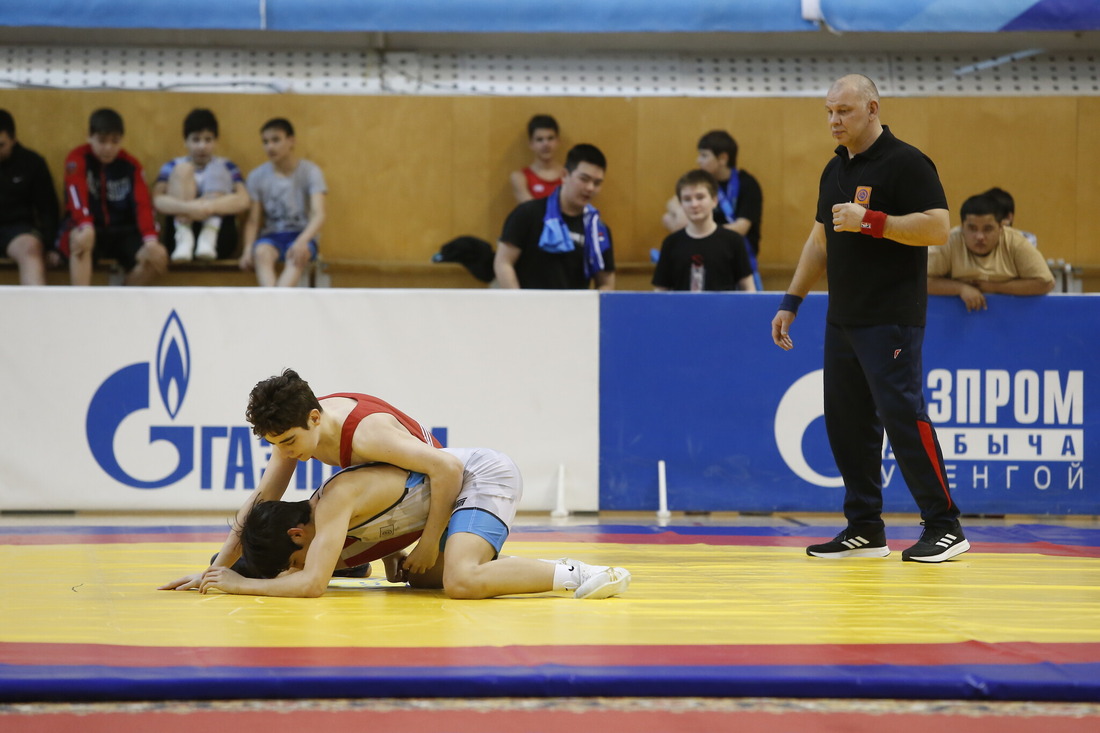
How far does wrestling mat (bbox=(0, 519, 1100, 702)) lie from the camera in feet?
7.93

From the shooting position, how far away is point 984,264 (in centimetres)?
648

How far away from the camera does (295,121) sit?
9242 mm

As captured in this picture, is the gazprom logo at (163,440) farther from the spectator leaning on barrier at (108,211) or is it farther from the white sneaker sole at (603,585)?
the white sneaker sole at (603,585)

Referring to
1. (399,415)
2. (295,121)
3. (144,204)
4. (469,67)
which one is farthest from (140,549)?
(469,67)

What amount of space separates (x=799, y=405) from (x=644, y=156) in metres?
3.60

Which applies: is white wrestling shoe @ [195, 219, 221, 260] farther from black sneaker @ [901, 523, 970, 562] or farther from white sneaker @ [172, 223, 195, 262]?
black sneaker @ [901, 523, 970, 562]

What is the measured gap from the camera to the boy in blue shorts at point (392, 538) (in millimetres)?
3465

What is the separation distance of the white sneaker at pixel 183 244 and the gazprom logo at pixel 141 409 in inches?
88.2

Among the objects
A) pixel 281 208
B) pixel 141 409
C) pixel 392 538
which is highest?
pixel 281 208

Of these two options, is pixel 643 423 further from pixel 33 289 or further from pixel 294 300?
pixel 33 289

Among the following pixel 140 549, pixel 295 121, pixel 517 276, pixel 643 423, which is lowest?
pixel 140 549

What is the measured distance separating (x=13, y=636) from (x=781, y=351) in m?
4.51

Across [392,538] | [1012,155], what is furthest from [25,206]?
[1012,155]

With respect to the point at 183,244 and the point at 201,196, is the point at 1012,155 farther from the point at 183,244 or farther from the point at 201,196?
the point at 183,244
